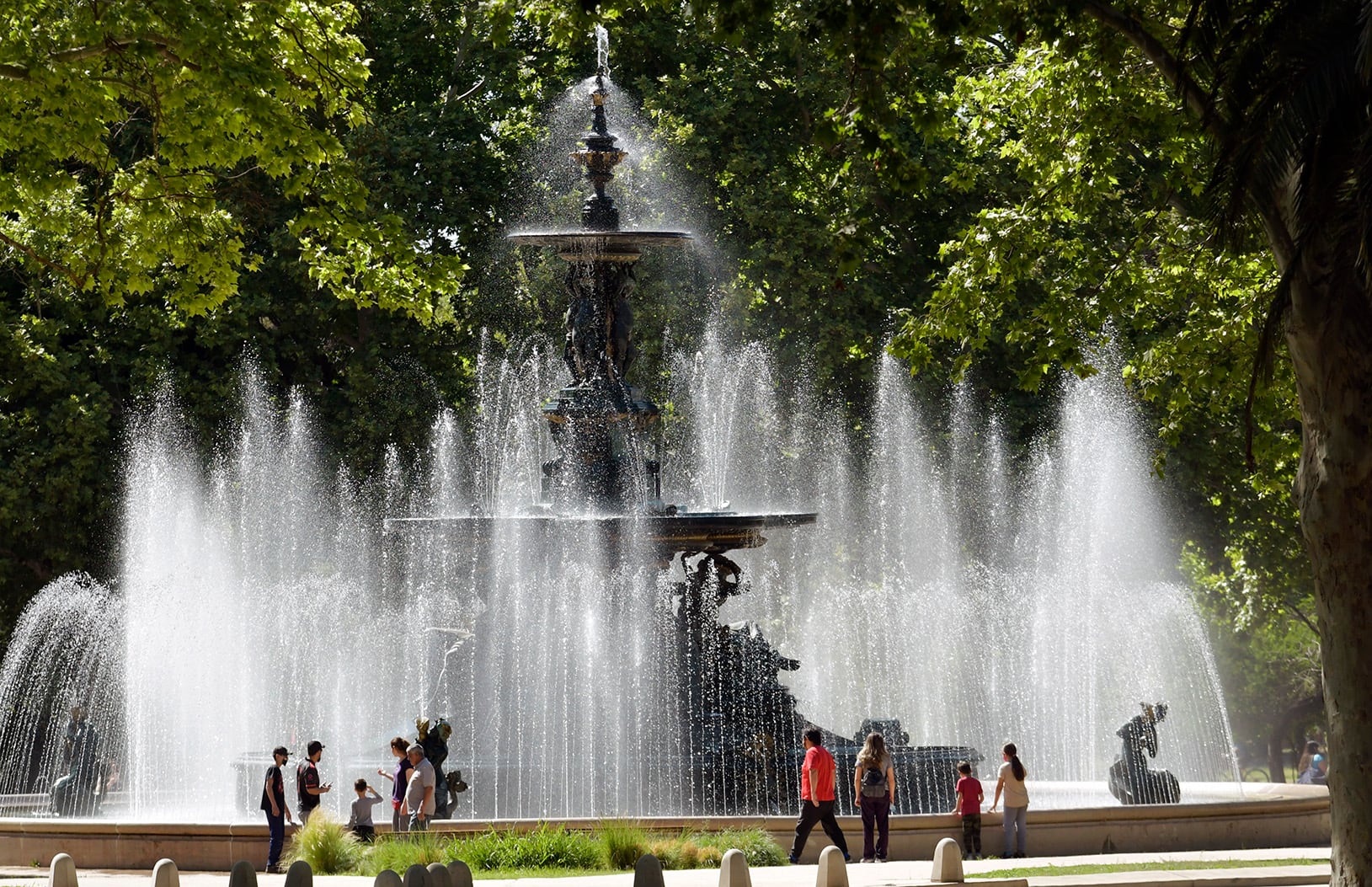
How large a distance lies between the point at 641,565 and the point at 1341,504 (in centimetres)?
971

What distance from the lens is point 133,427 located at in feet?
95.3

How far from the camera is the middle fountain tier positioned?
A: 18.7m

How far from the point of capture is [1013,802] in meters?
16.3

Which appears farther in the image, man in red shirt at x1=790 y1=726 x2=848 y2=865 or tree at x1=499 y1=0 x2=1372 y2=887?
man in red shirt at x1=790 y1=726 x2=848 y2=865

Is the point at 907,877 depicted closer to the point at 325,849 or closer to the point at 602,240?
the point at 325,849

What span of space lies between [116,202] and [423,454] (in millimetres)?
15077

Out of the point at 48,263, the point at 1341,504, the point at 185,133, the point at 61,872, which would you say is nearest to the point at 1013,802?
the point at 1341,504

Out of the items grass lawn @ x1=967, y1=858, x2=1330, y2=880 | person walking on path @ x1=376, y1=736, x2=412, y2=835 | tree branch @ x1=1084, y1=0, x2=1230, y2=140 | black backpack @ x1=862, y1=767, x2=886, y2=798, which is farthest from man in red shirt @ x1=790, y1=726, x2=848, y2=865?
tree branch @ x1=1084, y1=0, x2=1230, y2=140

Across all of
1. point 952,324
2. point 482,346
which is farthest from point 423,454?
point 952,324

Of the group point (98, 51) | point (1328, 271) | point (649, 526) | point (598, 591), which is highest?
point (98, 51)

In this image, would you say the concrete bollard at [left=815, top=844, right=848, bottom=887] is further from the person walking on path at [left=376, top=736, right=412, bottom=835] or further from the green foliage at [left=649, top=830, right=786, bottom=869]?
the person walking on path at [left=376, top=736, right=412, bottom=835]

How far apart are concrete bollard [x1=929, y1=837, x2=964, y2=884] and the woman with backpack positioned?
80.1 inches

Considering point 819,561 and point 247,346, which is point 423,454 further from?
point 819,561

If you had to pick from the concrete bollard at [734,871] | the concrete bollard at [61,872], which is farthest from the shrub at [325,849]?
the concrete bollard at [734,871]
